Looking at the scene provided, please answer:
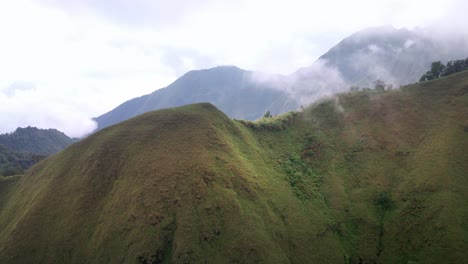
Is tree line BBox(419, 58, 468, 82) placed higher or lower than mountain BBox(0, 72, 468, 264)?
higher

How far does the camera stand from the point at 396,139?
2667 inches

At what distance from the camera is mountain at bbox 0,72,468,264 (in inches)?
1791

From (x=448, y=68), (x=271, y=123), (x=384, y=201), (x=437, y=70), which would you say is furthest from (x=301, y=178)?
(x=448, y=68)

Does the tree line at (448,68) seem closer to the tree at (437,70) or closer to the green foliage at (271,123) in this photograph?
the tree at (437,70)

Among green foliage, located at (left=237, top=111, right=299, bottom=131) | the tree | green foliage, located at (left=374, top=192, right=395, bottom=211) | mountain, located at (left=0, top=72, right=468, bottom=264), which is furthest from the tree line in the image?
green foliage, located at (left=374, top=192, right=395, bottom=211)

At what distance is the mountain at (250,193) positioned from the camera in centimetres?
4550

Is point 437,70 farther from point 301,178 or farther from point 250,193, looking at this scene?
point 250,193

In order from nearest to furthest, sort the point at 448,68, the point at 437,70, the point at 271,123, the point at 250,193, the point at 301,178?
the point at 250,193 → the point at 301,178 → the point at 271,123 → the point at 448,68 → the point at 437,70

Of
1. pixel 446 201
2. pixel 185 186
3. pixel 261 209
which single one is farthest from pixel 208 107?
pixel 446 201

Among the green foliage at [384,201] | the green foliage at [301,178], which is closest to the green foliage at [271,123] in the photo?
the green foliage at [301,178]

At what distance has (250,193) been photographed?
5266cm

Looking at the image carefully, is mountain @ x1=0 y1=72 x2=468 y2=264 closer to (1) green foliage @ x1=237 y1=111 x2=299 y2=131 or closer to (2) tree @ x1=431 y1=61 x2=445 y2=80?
(1) green foliage @ x1=237 y1=111 x2=299 y2=131

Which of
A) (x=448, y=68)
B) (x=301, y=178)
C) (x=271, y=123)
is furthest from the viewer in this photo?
(x=448, y=68)

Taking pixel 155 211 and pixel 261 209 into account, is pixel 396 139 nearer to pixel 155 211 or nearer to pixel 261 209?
pixel 261 209
